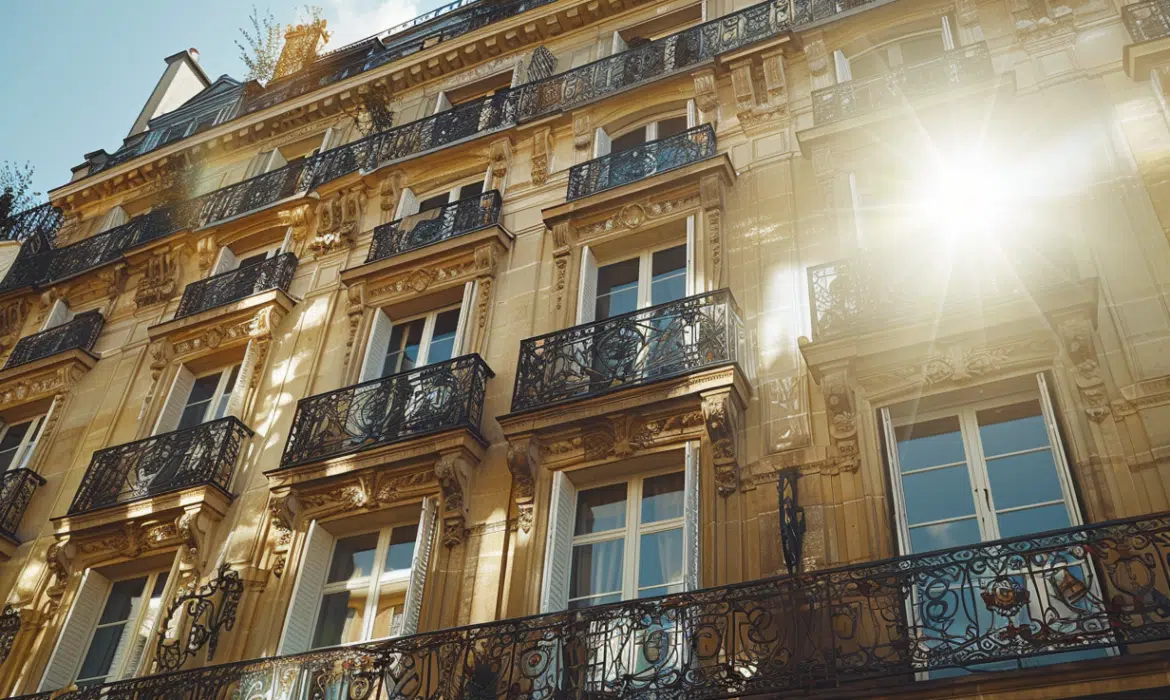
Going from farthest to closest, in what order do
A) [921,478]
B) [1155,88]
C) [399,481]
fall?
[399,481], [1155,88], [921,478]

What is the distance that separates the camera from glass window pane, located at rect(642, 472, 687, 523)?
884 cm

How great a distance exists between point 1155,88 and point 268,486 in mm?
9300

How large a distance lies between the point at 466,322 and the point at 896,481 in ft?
16.8

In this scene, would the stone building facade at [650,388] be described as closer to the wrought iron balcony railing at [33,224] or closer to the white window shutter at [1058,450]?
the white window shutter at [1058,450]

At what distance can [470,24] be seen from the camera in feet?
52.3

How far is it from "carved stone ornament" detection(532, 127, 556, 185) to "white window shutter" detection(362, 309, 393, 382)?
2.46m

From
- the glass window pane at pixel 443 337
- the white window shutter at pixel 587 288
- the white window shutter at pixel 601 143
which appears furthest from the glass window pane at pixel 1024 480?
the white window shutter at pixel 601 143

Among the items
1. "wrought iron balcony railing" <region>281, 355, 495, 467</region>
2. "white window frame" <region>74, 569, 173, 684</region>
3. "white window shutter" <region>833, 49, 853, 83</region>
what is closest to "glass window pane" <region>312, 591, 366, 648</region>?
"wrought iron balcony railing" <region>281, 355, 495, 467</region>

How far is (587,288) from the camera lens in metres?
11.0

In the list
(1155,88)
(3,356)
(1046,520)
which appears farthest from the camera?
(3,356)

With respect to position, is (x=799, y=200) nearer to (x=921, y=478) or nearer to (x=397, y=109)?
(x=921, y=478)

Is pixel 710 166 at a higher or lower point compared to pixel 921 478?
higher

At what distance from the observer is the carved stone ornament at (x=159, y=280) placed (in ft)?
48.2

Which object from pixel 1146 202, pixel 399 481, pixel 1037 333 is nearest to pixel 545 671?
pixel 399 481
